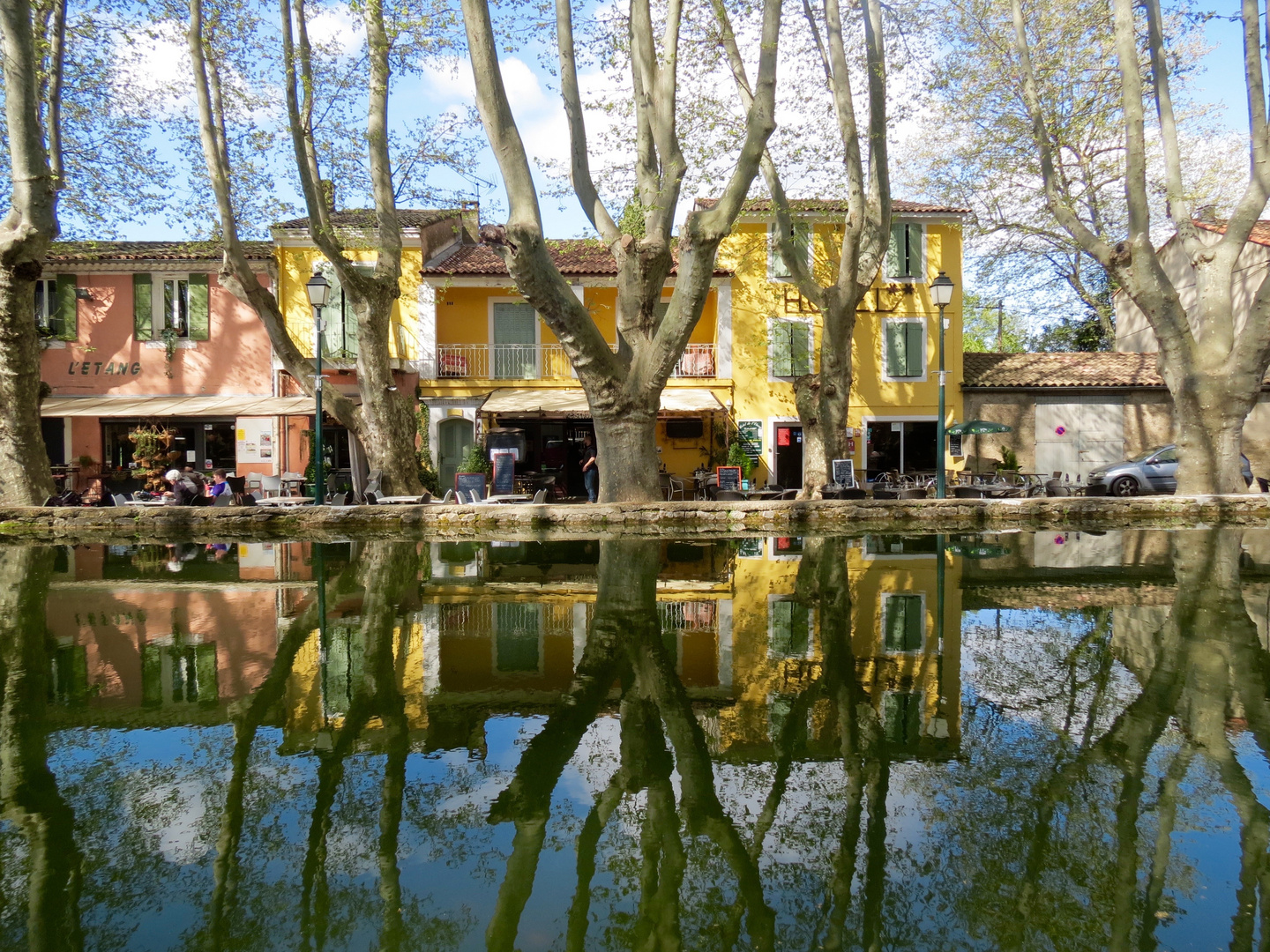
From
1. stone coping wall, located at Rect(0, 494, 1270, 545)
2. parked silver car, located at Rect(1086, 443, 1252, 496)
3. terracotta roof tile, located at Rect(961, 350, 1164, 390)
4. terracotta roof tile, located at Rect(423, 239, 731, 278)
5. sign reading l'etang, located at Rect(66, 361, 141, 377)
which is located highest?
terracotta roof tile, located at Rect(423, 239, 731, 278)

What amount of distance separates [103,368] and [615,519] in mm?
17357

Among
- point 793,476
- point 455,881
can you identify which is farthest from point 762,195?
point 455,881

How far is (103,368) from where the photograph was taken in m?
21.7

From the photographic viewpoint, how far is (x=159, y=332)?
2166cm

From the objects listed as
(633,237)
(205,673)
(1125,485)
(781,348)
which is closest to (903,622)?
(205,673)

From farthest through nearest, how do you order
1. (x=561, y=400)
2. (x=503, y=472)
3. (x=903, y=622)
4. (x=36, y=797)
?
(x=561, y=400)
(x=503, y=472)
(x=903, y=622)
(x=36, y=797)

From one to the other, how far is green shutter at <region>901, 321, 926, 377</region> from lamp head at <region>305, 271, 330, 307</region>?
14890 millimetres

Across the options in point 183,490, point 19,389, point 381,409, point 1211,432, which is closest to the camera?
point 19,389

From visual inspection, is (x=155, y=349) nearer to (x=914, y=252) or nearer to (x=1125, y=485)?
(x=914, y=252)

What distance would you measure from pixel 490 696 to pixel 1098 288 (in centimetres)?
3245

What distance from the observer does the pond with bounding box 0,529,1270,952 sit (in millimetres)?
2287

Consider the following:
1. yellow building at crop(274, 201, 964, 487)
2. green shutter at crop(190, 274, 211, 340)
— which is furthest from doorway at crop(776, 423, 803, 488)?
green shutter at crop(190, 274, 211, 340)

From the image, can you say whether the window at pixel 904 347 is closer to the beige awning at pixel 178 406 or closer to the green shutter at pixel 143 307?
the beige awning at pixel 178 406

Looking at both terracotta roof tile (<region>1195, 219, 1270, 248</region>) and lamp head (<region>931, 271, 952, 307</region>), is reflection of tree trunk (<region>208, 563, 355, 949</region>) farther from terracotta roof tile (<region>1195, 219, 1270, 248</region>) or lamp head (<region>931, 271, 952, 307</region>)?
terracotta roof tile (<region>1195, 219, 1270, 248</region>)
